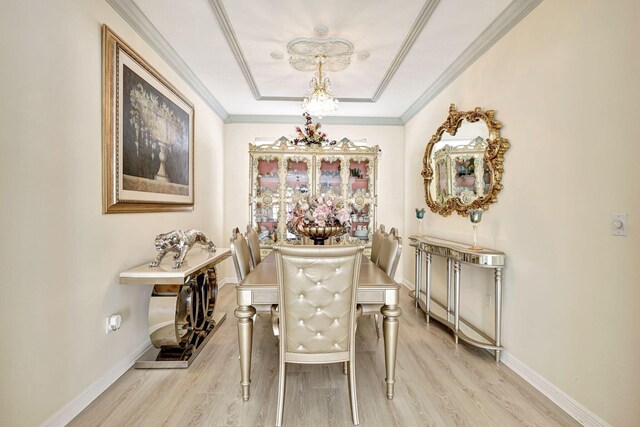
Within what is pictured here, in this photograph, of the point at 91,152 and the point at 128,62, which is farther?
the point at 128,62

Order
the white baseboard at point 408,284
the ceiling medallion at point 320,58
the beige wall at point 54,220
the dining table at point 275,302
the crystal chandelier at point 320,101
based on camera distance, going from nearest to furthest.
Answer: the beige wall at point 54,220
the dining table at point 275,302
the ceiling medallion at point 320,58
the crystal chandelier at point 320,101
the white baseboard at point 408,284

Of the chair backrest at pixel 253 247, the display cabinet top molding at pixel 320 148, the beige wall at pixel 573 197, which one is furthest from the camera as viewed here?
the display cabinet top molding at pixel 320 148

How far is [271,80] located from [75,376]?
3188 mm

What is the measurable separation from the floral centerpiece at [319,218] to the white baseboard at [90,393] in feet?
5.24

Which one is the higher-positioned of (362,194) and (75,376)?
(362,194)

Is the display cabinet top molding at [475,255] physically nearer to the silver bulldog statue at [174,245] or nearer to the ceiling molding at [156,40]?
the silver bulldog statue at [174,245]

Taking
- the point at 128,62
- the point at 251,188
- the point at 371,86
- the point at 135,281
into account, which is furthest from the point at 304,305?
the point at 251,188

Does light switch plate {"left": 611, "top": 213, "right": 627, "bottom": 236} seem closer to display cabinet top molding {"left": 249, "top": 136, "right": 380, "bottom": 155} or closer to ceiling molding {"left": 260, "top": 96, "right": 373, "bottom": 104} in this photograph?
ceiling molding {"left": 260, "top": 96, "right": 373, "bottom": 104}

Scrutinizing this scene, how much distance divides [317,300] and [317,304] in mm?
24

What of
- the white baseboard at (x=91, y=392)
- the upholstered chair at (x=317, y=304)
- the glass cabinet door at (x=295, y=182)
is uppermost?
the glass cabinet door at (x=295, y=182)

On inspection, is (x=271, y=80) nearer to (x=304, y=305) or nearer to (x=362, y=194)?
(x=362, y=194)

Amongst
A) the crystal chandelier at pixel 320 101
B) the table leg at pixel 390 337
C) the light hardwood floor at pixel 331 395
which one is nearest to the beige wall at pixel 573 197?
the light hardwood floor at pixel 331 395

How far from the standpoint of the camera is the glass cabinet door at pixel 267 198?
15.7 feet

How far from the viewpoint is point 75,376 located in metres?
1.81
